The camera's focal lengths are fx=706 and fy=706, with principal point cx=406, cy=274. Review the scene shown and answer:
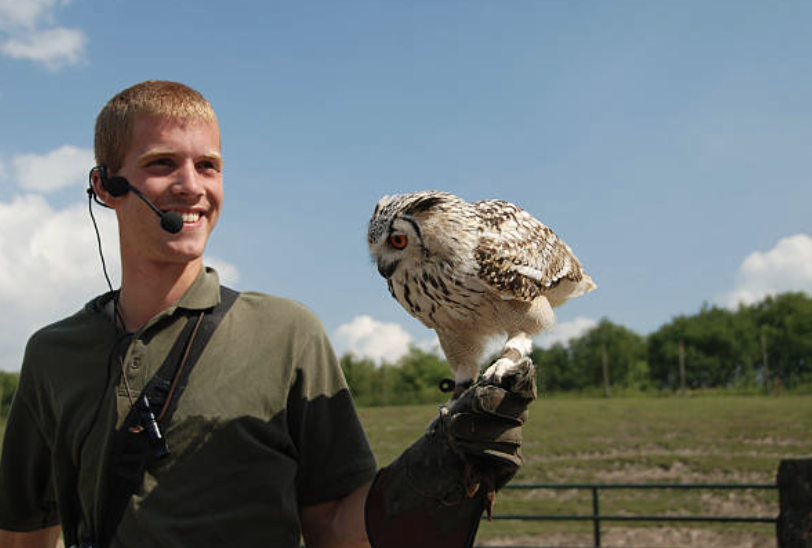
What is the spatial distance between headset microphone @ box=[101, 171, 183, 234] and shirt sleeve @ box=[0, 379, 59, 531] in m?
0.85

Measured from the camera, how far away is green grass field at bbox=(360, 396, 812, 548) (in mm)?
13820

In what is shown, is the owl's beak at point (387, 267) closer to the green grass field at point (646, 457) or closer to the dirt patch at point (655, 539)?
the dirt patch at point (655, 539)

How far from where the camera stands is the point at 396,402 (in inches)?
1131

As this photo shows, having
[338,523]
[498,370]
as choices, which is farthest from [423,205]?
[338,523]

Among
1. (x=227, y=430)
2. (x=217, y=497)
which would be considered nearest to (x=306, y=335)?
(x=227, y=430)

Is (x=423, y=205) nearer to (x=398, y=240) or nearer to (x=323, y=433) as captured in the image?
(x=398, y=240)

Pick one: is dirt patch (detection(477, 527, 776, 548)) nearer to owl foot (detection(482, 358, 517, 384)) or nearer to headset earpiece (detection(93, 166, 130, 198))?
owl foot (detection(482, 358, 517, 384))

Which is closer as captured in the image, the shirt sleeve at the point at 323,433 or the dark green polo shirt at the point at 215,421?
the dark green polo shirt at the point at 215,421

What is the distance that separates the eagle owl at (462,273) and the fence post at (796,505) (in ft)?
13.0

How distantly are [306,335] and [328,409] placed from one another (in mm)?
244

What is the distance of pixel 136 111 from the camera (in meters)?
2.17

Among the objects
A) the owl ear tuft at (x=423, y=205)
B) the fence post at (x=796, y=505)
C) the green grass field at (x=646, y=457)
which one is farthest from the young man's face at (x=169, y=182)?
the green grass field at (x=646, y=457)

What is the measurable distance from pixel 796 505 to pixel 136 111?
544 centimetres

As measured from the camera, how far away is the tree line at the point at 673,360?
31.4m
